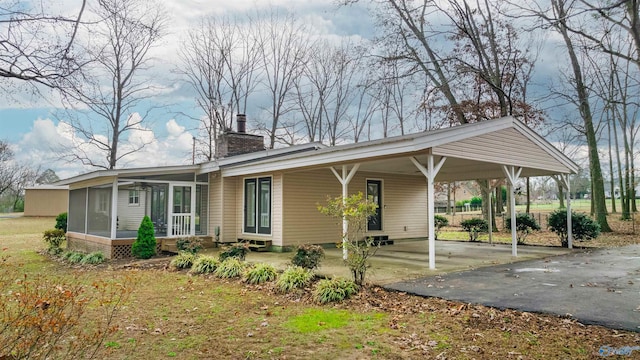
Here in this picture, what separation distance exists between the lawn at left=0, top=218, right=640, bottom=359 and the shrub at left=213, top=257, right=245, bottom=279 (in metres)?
1.34

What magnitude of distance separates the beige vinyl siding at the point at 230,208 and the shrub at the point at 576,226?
1036 centimetres

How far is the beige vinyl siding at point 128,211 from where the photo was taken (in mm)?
13297

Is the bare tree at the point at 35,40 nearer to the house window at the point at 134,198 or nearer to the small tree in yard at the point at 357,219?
the small tree in yard at the point at 357,219

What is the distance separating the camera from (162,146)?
27000 mm

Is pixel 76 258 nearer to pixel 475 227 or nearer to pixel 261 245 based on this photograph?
pixel 261 245

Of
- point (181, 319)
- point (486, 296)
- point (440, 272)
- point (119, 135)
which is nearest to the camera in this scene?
point (181, 319)

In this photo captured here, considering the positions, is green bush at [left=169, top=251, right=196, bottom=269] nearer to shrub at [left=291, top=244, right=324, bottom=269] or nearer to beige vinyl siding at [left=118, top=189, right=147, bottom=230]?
shrub at [left=291, top=244, right=324, bottom=269]

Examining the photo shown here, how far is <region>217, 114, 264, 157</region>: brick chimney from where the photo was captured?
599 inches

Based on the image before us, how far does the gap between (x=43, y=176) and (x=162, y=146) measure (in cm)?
2871

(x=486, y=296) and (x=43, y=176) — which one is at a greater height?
(x=43, y=176)

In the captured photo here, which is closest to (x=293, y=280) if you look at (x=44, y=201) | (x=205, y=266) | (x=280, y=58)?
(x=205, y=266)

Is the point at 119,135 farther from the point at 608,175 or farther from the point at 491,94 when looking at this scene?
the point at 608,175

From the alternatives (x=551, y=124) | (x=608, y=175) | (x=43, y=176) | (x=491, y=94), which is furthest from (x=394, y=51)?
(x=43, y=176)

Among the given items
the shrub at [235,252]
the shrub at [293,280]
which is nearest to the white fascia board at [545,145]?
the shrub at [293,280]
